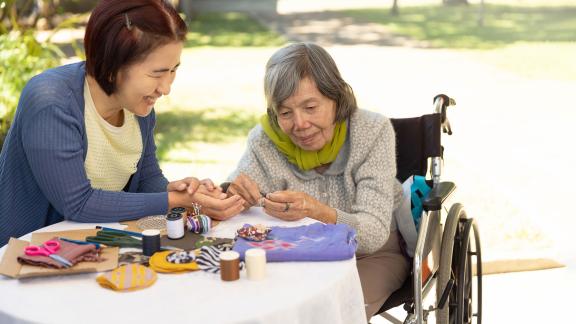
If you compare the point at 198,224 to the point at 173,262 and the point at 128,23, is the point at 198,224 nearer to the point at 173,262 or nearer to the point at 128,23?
the point at 173,262

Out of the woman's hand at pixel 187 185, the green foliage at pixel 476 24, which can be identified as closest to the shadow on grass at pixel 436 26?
the green foliage at pixel 476 24

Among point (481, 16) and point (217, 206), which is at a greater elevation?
point (217, 206)

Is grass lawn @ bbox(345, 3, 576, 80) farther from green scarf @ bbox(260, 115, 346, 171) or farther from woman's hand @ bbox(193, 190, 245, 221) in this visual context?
woman's hand @ bbox(193, 190, 245, 221)

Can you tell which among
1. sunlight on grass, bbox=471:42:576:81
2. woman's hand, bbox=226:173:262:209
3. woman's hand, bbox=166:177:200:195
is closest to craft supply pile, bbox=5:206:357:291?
woman's hand, bbox=166:177:200:195

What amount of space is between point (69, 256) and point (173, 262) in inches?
9.9

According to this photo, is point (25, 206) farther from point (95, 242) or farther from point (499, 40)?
point (499, 40)

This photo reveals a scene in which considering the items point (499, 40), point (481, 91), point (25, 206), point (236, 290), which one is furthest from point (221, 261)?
point (499, 40)

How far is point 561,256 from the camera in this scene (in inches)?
174

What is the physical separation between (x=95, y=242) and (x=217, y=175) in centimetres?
411

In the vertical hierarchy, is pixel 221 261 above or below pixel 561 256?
above

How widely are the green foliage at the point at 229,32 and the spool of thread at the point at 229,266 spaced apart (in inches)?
482

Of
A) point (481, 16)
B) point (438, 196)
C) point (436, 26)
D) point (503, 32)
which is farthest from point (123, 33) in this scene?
point (481, 16)

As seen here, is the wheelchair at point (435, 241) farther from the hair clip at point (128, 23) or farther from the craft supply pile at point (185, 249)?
the hair clip at point (128, 23)

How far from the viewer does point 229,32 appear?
15.6 metres
